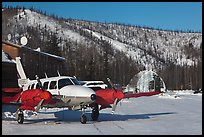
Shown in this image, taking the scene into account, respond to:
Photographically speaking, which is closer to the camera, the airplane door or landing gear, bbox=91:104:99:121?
the airplane door

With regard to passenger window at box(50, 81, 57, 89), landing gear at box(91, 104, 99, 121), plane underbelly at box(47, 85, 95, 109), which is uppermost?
passenger window at box(50, 81, 57, 89)

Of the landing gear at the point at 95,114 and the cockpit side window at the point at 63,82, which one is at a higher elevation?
the cockpit side window at the point at 63,82

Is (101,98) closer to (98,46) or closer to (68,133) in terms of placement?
(68,133)

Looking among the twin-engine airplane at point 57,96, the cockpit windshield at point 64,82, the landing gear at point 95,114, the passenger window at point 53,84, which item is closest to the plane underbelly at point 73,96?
the twin-engine airplane at point 57,96

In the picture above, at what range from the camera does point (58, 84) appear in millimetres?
16078

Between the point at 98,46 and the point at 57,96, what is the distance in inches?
6999

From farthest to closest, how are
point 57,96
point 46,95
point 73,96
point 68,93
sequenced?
1. point 57,96
2. point 68,93
3. point 73,96
4. point 46,95

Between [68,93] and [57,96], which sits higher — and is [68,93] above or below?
above

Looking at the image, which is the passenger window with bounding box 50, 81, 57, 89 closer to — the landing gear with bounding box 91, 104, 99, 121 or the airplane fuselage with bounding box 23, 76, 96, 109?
the airplane fuselage with bounding box 23, 76, 96, 109

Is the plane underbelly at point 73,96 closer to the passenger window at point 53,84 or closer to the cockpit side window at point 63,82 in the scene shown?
the cockpit side window at point 63,82

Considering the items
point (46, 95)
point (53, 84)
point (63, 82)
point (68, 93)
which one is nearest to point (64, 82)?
point (63, 82)

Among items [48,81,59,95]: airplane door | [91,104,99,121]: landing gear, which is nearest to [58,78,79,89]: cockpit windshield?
[48,81,59,95]: airplane door

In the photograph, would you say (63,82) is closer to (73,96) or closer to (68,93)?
(68,93)

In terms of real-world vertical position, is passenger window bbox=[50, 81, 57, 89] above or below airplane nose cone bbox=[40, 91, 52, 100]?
above
